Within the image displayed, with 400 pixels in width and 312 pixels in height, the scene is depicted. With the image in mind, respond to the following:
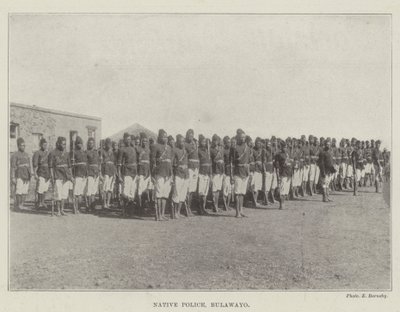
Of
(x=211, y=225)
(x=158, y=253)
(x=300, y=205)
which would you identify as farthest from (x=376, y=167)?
(x=158, y=253)

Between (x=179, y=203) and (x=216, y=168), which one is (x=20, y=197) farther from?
(x=216, y=168)

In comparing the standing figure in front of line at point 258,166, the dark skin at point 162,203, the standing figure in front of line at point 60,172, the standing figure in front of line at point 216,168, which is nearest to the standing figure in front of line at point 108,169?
the standing figure in front of line at point 60,172

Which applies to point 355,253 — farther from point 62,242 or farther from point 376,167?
point 376,167

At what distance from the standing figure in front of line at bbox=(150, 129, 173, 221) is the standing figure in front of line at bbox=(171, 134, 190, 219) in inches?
7.6

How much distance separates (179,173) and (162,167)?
493 millimetres

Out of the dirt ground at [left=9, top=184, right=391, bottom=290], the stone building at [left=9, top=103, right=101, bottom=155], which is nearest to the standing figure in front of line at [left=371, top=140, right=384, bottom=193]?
the dirt ground at [left=9, top=184, right=391, bottom=290]

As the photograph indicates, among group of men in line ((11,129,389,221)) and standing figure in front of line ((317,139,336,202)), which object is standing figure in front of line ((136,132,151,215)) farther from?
standing figure in front of line ((317,139,336,202))

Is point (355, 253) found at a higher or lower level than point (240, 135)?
lower

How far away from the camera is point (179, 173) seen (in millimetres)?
9477

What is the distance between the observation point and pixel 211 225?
8.73m

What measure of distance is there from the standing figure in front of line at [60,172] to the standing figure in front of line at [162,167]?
229 cm

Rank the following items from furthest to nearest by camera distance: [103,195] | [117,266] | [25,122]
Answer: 1. [25,122]
2. [103,195]
3. [117,266]

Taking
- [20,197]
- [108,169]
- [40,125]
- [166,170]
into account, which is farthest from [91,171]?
→ [40,125]

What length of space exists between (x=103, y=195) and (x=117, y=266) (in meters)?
5.04
